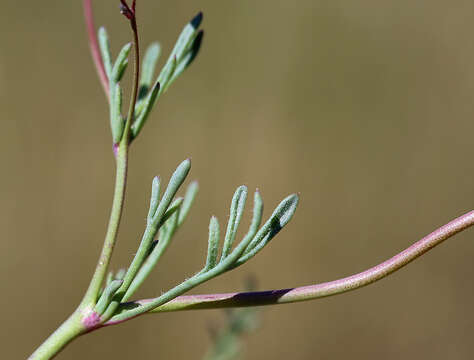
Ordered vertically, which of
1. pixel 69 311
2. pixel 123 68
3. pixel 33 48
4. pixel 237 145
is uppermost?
pixel 33 48

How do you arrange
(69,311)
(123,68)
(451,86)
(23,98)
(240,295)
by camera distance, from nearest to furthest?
1. (240,295)
2. (123,68)
3. (69,311)
4. (23,98)
5. (451,86)

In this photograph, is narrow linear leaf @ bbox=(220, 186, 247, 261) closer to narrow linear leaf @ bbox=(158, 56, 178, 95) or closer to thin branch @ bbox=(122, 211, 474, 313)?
thin branch @ bbox=(122, 211, 474, 313)

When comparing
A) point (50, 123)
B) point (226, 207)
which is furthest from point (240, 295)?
point (50, 123)

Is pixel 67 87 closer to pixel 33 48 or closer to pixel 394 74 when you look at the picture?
pixel 33 48

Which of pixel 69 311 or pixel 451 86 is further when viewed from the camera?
pixel 451 86

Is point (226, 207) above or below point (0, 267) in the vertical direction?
above

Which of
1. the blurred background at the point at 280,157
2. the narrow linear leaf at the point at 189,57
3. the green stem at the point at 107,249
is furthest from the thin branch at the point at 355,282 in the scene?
the blurred background at the point at 280,157

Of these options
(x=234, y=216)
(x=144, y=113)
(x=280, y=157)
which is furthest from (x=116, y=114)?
(x=280, y=157)

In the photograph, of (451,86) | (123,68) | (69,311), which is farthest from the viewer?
(451,86)
